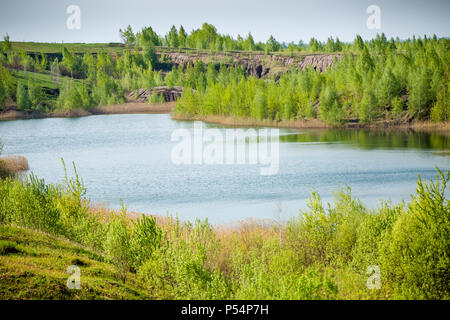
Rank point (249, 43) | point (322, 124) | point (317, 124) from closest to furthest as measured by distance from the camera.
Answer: point (322, 124)
point (317, 124)
point (249, 43)

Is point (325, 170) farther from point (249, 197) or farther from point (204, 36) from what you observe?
point (204, 36)

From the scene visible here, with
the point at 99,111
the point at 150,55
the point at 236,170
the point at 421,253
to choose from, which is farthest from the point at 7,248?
the point at 150,55

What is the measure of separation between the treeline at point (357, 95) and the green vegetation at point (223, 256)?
51.7 meters

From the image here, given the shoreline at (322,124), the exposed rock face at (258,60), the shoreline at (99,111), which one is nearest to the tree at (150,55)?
the exposed rock face at (258,60)

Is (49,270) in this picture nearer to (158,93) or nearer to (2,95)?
(2,95)

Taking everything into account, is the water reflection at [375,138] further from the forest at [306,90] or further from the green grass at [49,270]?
the green grass at [49,270]

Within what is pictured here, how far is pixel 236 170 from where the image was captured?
4194 centimetres

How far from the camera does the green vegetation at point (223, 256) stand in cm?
1136

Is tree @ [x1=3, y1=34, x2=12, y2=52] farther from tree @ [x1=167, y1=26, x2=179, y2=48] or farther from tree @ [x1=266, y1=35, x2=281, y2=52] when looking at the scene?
tree @ [x1=266, y1=35, x2=281, y2=52]

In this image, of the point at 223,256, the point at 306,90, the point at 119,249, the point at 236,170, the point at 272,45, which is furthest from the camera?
the point at 272,45

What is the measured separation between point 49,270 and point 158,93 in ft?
377

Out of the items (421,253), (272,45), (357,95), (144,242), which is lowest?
(144,242)
